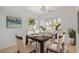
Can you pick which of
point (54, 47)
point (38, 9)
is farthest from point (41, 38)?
point (38, 9)

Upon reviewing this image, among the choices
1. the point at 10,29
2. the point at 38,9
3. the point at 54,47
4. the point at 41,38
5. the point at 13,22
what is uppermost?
the point at 38,9

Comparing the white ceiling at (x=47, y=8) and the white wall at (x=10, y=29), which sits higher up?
the white ceiling at (x=47, y=8)

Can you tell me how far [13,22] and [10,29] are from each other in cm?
12

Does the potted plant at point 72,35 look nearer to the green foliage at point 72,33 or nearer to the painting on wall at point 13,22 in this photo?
the green foliage at point 72,33

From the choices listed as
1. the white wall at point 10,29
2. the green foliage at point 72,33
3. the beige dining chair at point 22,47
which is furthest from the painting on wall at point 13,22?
the green foliage at point 72,33

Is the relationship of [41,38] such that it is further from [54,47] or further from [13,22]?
[13,22]

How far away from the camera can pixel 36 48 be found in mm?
1816

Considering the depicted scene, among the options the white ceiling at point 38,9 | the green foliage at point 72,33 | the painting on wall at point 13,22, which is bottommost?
the green foliage at point 72,33

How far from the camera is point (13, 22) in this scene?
182cm

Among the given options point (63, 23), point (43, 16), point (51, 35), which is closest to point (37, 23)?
point (43, 16)

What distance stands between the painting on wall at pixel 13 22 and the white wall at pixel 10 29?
0.15ft

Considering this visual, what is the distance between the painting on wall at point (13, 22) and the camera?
1.79m

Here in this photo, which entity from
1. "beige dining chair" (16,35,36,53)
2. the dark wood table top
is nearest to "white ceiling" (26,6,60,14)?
the dark wood table top
